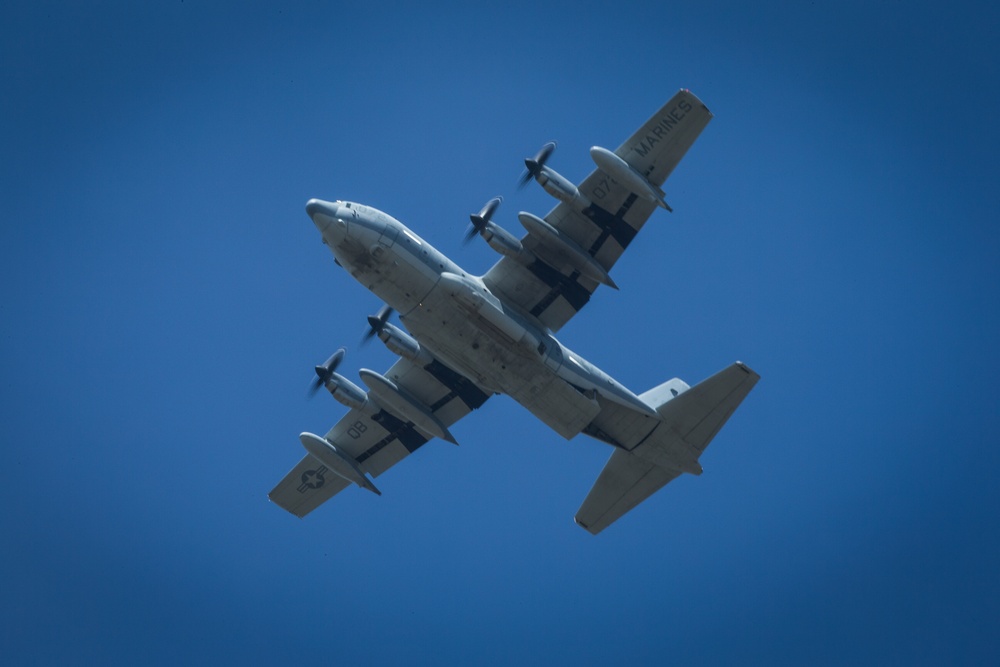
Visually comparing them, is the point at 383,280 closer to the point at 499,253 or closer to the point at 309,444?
the point at 499,253

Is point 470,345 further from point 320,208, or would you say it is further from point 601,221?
point 320,208

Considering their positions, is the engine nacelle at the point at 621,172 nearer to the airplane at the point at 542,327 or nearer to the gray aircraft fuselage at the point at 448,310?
the airplane at the point at 542,327

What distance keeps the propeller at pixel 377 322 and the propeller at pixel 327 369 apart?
1738 millimetres

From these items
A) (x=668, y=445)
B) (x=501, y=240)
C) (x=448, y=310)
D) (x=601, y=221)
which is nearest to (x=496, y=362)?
(x=448, y=310)

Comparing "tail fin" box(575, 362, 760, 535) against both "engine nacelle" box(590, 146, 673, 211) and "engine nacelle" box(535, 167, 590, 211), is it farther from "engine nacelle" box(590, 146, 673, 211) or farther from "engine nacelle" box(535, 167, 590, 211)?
"engine nacelle" box(535, 167, 590, 211)

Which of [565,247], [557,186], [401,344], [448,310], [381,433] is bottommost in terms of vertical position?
[381,433]

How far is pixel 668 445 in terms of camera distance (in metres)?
37.1

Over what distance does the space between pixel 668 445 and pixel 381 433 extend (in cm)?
1017

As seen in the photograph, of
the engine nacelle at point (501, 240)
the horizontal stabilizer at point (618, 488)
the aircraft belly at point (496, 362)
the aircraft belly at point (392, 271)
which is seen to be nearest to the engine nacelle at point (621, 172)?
the engine nacelle at point (501, 240)

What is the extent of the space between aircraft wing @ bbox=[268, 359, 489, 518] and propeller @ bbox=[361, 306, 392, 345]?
2.47 metres

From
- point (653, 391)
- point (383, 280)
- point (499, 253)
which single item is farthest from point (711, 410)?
point (383, 280)

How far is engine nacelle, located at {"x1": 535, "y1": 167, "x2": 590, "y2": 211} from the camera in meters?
34.9

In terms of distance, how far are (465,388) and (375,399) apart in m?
3.16

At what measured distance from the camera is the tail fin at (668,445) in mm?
36000
